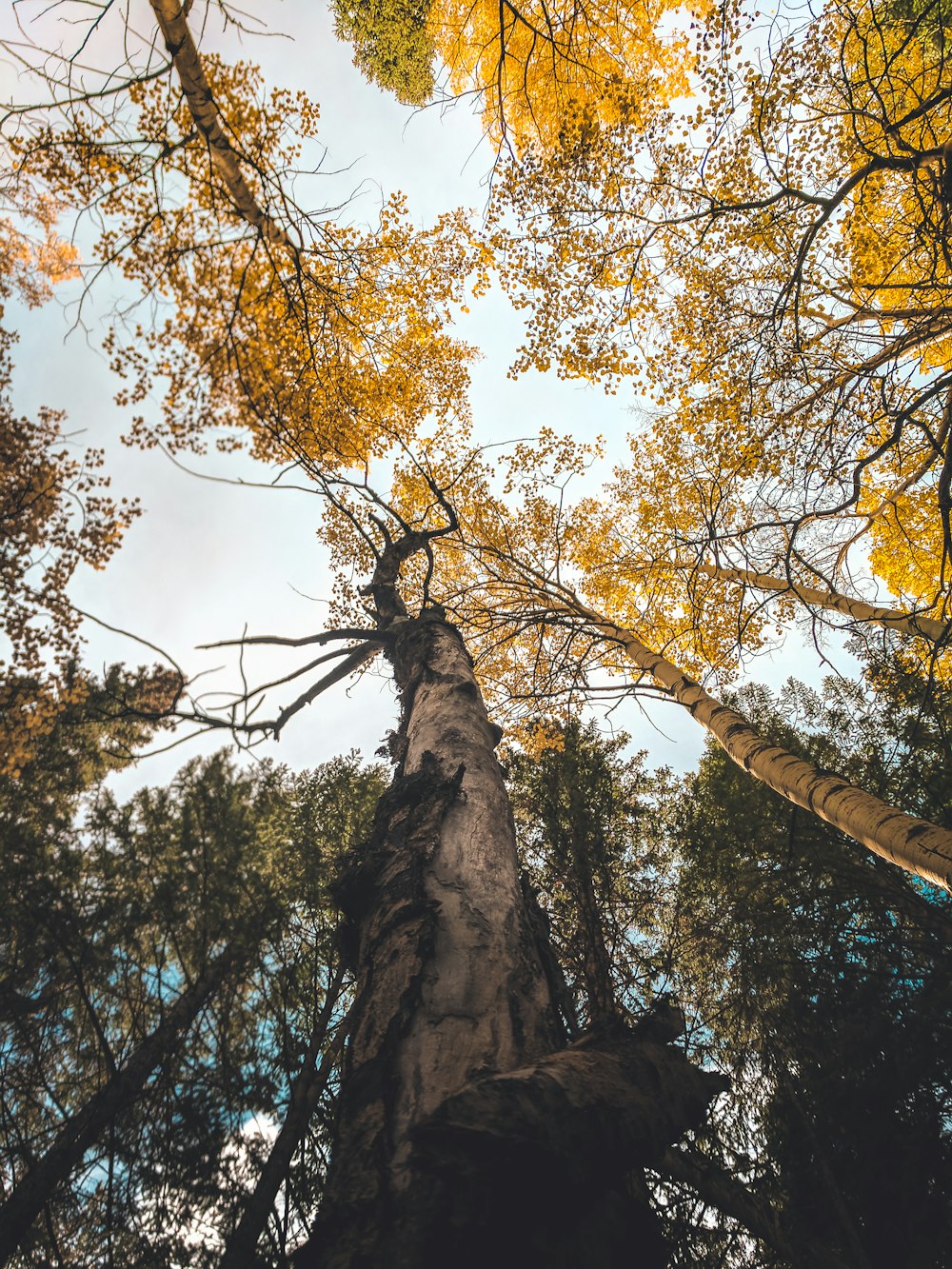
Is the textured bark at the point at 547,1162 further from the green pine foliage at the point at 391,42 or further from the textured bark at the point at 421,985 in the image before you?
the green pine foliage at the point at 391,42

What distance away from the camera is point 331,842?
551 centimetres

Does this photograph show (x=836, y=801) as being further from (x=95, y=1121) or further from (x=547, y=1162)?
(x=95, y=1121)

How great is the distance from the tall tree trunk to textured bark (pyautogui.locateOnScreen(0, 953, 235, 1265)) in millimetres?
1062

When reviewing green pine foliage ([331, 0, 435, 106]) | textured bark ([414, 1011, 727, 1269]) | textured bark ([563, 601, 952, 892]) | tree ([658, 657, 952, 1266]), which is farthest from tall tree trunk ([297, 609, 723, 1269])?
green pine foliage ([331, 0, 435, 106])

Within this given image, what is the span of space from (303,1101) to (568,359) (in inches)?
225

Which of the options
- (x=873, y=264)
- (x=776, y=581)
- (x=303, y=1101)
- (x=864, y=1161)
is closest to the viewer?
(x=303, y=1101)

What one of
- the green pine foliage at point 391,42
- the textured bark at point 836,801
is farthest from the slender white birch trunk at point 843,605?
the green pine foliage at point 391,42

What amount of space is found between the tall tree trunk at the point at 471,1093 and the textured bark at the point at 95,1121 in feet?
3.49

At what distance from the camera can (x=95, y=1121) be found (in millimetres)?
1949

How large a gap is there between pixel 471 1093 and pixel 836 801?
262 cm

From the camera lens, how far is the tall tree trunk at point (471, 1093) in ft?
2.48

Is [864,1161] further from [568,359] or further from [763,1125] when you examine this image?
[568,359]

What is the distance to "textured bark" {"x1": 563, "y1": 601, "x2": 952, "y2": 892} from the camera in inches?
83.0

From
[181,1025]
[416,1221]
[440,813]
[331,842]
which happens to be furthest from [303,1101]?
[331,842]
